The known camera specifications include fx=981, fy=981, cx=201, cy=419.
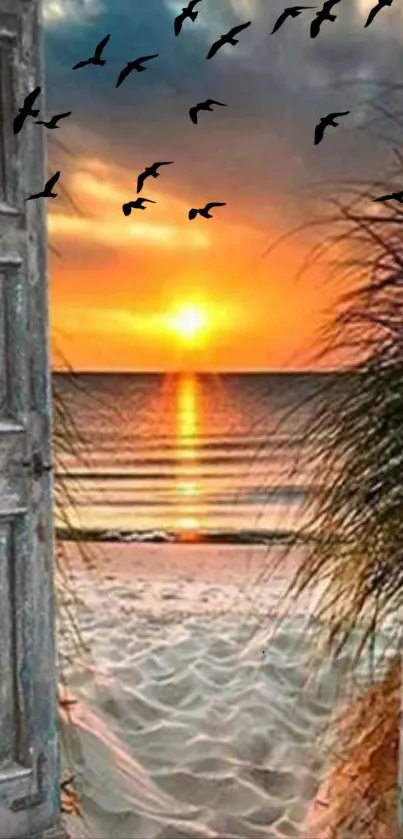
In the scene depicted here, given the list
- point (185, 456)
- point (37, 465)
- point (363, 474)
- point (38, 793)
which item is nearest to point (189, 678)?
point (38, 793)

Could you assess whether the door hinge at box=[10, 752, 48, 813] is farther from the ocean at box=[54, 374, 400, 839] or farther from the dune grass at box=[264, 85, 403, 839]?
the dune grass at box=[264, 85, 403, 839]

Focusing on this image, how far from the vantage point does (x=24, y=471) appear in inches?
65.8

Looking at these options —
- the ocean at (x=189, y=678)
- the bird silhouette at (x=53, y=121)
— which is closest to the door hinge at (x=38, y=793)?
the ocean at (x=189, y=678)

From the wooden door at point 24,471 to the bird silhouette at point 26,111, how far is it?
0.03m

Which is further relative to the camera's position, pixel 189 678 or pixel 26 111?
pixel 189 678

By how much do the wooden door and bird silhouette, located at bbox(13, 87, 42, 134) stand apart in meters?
0.03

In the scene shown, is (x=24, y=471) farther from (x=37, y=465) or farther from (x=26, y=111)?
(x=26, y=111)

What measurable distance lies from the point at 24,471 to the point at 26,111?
586 millimetres

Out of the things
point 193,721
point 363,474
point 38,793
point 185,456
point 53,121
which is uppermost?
point 53,121

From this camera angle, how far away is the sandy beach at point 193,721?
7.38 feet

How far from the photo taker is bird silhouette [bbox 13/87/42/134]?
58.9 inches

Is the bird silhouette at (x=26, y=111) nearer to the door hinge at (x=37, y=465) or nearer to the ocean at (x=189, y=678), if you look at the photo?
the door hinge at (x=37, y=465)

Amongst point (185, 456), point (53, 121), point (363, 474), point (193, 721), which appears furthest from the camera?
point (185, 456)

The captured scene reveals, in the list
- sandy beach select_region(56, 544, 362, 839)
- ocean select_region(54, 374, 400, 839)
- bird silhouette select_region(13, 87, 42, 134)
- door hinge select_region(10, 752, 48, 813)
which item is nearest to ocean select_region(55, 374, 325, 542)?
ocean select_region(54, 374, 400, 839)
